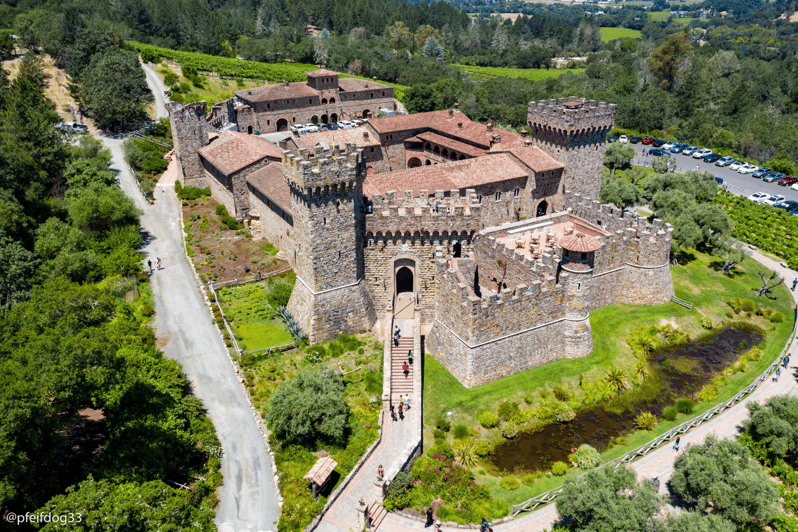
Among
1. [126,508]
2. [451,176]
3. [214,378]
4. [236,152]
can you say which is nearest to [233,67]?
[236,152]

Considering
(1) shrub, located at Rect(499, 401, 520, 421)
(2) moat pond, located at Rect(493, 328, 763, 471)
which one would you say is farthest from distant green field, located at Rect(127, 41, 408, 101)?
(1) shrub, located at Rect(499, 401, 520, 421)

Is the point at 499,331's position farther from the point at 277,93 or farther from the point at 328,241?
the point at 277,93

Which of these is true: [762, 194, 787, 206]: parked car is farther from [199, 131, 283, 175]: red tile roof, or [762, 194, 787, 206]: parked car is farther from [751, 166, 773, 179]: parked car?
[199, 131, 283, 175]: red tile roof

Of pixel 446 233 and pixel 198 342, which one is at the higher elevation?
pixel 446 233

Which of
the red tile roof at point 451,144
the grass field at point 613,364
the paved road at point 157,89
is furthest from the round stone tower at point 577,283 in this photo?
the paved road at point 157,89

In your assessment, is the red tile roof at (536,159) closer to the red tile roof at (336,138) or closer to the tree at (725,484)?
the red tile roof at (336,138)

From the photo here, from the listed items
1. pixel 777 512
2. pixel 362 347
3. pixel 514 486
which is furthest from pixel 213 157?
pixel 777 512

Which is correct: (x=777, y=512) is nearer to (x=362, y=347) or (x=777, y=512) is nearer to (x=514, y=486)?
(x=514, y=486)
